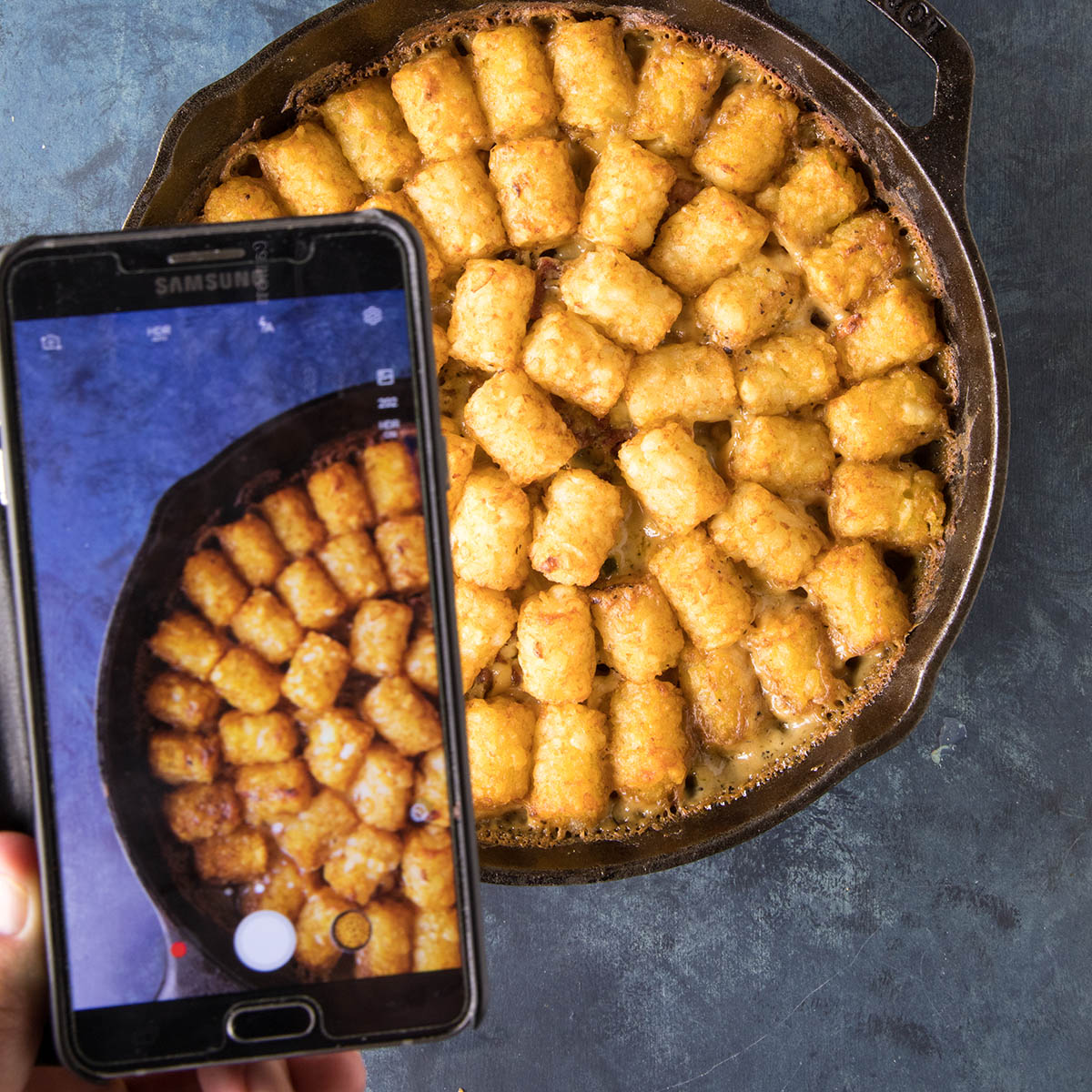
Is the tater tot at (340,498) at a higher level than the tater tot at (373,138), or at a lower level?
lower

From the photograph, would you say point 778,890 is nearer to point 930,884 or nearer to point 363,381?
point 930,884

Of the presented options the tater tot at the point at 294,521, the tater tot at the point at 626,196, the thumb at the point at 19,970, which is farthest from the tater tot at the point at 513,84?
the thumb at the point at 19,970

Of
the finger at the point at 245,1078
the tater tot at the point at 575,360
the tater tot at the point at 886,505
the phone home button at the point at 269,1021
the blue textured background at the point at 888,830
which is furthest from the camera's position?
the blue textured background at the point at 888,830

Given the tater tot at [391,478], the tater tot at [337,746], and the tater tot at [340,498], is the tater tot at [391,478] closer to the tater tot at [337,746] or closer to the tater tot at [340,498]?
the tater tot at [340,498]

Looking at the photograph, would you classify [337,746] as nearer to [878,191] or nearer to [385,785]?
[385,785]

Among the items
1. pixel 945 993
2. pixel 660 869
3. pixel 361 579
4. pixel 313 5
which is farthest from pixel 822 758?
pixel 313 5

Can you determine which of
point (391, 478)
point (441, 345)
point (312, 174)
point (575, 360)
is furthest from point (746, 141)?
point (391, 478)

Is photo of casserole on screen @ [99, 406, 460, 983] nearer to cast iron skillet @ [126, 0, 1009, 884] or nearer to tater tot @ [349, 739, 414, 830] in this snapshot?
tater tot @ [349, 739, 414, 830]
